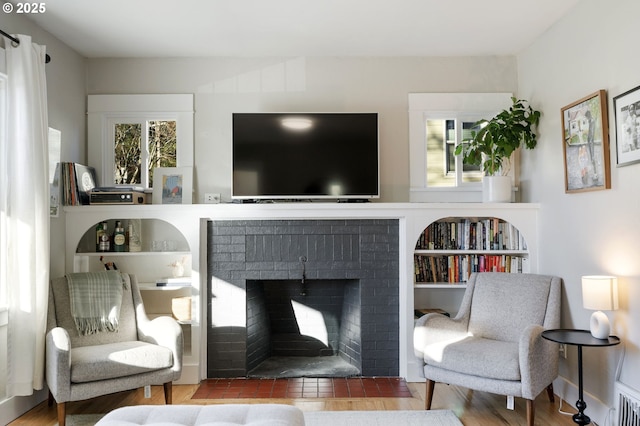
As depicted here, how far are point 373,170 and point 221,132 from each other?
1290 mm

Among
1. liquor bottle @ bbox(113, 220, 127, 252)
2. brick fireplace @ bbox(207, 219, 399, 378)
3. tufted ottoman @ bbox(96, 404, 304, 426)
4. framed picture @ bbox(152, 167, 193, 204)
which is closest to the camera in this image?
tufted ottoman @ bbox(96, 404, 304, 426)

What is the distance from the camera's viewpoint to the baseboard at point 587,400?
3.21 metres

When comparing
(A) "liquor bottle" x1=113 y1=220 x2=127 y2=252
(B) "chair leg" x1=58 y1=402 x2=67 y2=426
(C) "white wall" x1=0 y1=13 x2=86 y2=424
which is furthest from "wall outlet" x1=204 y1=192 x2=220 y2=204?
(B) "chair leg" x1=58 y1=402 x2=67 y2=426

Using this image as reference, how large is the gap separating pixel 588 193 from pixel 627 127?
0.55m

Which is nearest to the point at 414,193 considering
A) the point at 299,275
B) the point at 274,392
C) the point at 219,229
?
the point at 299,275

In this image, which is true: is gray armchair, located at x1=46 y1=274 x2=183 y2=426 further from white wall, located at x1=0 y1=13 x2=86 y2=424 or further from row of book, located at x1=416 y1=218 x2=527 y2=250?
row of book, located at x1=416 y1=218 x2=527 y2=250

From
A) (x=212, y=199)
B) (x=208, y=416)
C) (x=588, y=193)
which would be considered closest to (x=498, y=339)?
(x=588, y=193)

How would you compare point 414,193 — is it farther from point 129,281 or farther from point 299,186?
point 129,281

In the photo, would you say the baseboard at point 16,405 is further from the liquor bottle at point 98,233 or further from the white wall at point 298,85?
the white wall at point 298,85

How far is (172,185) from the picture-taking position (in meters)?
4.43

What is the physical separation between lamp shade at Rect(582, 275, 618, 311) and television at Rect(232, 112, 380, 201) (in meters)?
1.75

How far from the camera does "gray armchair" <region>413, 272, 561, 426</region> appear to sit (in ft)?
10.2

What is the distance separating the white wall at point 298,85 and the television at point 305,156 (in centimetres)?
24

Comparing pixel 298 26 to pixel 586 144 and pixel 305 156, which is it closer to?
pixel 305 156
